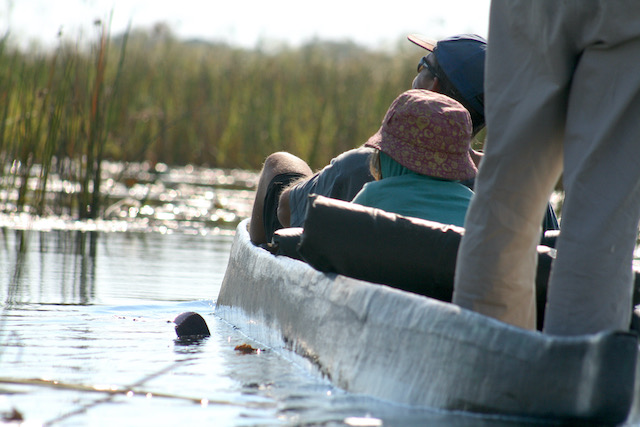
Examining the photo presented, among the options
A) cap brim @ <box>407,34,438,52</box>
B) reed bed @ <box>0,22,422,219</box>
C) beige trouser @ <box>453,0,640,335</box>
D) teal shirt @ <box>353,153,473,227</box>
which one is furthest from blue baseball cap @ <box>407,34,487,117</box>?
reed bed @ <box>0,22,422,219</box>

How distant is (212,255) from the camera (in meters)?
6.53

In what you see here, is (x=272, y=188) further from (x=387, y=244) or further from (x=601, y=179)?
(x=601, y=179)

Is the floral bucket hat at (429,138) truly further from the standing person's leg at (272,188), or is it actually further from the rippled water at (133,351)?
the standing person's leg at (272,188)

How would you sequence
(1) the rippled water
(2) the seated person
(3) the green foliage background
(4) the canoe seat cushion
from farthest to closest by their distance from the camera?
(3) the green foliage background < (2) the seated person < (4) the canoe seat cushion < (1) the rippled water

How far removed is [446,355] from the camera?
261 cm

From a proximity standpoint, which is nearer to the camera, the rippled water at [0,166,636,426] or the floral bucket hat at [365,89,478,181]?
the rippled water at [0,166,636,426]

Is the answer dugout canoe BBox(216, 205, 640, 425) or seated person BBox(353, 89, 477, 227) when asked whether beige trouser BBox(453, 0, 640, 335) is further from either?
seated person BBox(353, 89, 477, 227)

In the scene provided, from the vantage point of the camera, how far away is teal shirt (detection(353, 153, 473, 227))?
332 cm

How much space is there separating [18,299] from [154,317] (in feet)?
2.03

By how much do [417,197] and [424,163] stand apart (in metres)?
0.11

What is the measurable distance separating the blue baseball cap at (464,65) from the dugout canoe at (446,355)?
1.11 metres

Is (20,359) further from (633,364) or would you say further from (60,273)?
(60,273)

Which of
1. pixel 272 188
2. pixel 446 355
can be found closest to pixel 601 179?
pixel 446 355

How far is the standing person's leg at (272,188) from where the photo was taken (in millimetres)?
4594
